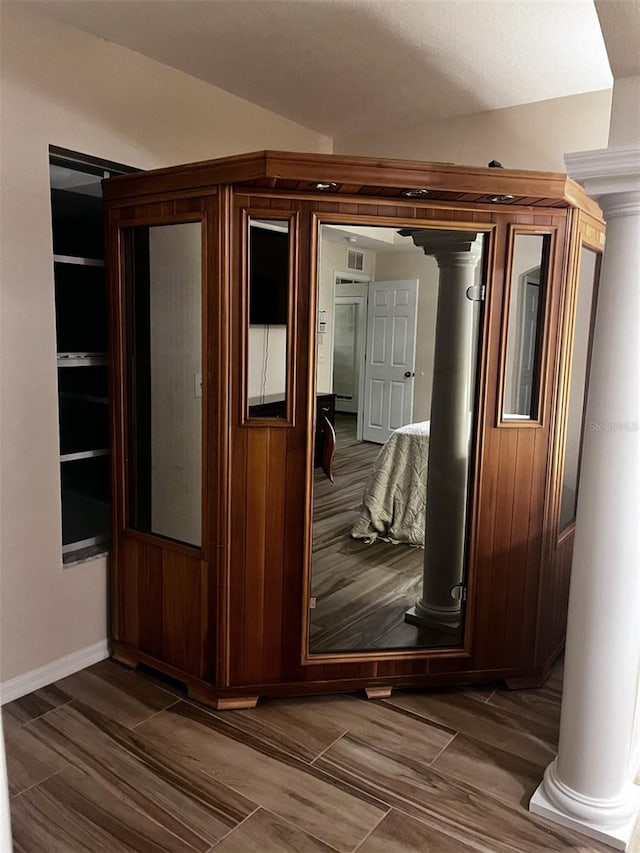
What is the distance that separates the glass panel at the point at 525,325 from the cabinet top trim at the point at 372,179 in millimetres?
174

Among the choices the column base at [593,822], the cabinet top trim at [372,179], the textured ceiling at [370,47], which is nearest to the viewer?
the column base at [593,822]

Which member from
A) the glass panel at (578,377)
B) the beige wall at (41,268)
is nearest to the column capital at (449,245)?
the glass panel at (578,377)

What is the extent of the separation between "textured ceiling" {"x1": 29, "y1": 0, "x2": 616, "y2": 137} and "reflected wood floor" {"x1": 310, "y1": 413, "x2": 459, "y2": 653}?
1463mm

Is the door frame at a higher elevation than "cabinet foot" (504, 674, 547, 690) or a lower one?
higher

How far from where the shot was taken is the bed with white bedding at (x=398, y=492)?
2.74m

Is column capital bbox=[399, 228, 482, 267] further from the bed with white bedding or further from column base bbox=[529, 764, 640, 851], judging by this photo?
column base bbox=[529, 764, 640, 851]

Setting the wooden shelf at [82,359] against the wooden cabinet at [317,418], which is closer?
the wooden cabinet at [317,418]

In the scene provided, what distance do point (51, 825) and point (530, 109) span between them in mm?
3478

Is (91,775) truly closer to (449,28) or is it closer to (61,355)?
(61,355)

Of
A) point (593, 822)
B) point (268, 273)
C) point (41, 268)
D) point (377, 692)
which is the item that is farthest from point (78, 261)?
point (593, 822)

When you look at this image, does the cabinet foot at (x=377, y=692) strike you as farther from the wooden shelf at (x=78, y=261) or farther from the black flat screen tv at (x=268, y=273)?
the wooden shelf at (x=78, y=261)

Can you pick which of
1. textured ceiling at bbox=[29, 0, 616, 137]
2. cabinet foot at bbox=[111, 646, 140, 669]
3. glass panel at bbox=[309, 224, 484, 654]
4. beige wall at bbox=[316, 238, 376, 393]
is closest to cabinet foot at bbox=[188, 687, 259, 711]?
glass panel at bbox=[309, 224, 484, 654]

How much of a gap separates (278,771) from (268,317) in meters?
1.57

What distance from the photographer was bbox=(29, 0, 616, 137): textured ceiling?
243 centimetres
